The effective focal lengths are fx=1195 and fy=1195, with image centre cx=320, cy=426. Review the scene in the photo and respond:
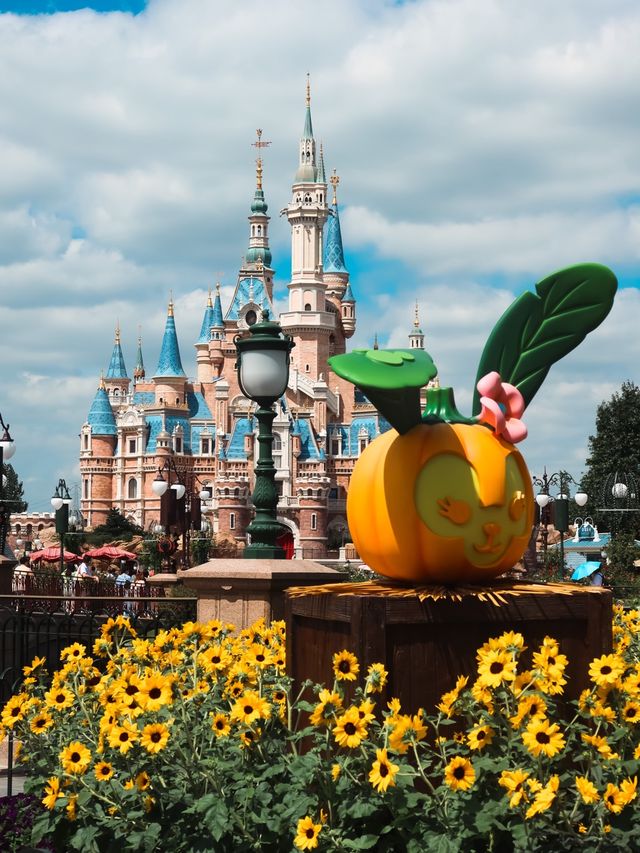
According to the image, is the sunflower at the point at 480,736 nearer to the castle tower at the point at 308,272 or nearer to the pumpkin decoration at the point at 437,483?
the pumpkin decoration at the point at 437,483

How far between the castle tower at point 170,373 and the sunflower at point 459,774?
255ft

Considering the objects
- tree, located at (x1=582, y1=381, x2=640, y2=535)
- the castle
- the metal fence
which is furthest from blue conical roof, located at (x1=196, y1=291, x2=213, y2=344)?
the metal fence

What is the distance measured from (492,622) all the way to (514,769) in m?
0.88

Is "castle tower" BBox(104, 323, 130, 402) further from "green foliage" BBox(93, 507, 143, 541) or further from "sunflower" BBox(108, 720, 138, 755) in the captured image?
"sunflower" BBox(108, 720, 138, 755)

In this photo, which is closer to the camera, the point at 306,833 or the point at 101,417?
the point at 306,833

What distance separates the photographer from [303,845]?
3990mm

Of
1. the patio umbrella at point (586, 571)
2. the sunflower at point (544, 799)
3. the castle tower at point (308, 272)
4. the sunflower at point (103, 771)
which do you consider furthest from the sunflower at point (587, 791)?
the castle tower at point (308, 272)

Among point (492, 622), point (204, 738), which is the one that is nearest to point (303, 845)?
point (204, 738)

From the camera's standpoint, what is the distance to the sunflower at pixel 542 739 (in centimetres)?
402

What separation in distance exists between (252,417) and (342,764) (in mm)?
75695

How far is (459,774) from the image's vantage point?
13.4 ft

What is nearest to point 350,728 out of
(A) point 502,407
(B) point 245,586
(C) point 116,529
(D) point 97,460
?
(A) point 502,407

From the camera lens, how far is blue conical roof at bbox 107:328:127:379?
93.4 metres

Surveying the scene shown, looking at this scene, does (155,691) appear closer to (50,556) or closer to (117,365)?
(50,556)
